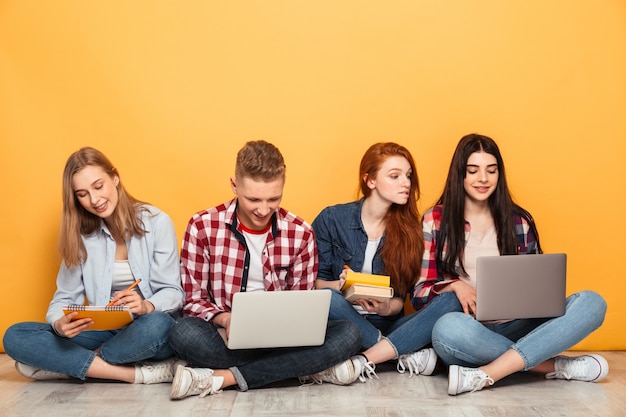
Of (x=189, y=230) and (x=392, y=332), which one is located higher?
(x=189, y=230)

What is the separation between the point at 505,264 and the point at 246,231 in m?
1.02

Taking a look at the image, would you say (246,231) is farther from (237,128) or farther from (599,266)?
(599,266)

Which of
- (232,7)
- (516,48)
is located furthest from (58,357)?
(516,48)

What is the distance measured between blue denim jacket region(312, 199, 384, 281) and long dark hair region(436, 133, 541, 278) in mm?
282

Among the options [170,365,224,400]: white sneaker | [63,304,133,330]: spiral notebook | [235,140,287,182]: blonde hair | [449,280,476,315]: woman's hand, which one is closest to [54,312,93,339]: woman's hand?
[63,304,133,330]: spiral notebook

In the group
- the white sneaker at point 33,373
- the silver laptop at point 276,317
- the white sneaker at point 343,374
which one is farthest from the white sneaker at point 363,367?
the white sneaker at point 33,373

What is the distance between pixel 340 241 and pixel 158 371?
3.11 feet

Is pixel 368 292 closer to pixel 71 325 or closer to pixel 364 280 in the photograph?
pixel 364 280

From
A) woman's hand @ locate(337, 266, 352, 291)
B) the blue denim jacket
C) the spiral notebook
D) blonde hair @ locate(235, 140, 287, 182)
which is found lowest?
the spiral notebook

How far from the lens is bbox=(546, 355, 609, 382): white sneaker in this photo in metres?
2.94

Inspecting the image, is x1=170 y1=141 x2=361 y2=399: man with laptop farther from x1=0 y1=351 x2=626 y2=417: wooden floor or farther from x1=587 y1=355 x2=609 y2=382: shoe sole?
x1=587 y1=355 x2=609 y2=382: shoe sole

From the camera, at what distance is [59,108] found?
3566mm

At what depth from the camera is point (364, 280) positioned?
9.63 feet

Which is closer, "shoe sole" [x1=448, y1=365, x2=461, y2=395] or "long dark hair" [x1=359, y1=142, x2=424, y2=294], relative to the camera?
"shoe sole" [x1=448, y1=365, x2=461, y2=395]
